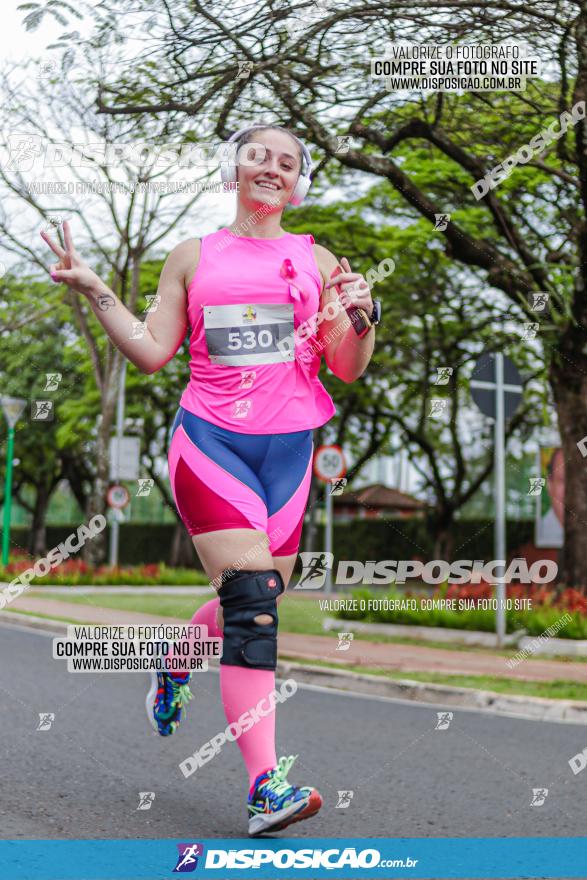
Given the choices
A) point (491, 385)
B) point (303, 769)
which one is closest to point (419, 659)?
point (491, 385)

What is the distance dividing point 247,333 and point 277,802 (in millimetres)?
1217

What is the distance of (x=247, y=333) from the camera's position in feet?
10.1

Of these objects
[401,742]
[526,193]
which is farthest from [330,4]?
[526,193]

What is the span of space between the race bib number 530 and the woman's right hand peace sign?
323 millimetres

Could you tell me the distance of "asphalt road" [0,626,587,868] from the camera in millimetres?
3539

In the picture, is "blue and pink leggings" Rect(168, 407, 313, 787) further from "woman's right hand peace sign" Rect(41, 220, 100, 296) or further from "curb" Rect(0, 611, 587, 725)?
"curb" Rect(0, 611, 587, 725)

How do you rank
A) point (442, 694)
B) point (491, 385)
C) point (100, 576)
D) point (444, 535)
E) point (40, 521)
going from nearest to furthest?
point (442, 694)
point (491, 385)
point (100, 576)
point (444, 535)
point (40, 521)

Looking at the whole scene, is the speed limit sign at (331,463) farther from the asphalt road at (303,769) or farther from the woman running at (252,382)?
the woman running at (252,382)

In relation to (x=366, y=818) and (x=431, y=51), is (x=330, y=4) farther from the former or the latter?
(x=366, y=818)

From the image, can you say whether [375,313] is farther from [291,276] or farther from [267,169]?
[267,169]

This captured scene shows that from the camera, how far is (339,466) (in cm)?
1709

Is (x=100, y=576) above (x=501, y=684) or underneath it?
above

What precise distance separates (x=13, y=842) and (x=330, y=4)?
10.6 feet

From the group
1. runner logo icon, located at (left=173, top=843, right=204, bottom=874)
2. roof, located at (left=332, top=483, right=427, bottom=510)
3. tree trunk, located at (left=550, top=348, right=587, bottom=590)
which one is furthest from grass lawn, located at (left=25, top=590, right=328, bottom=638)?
roof, located at (left=332, top=483, right=427, bottom=510)
